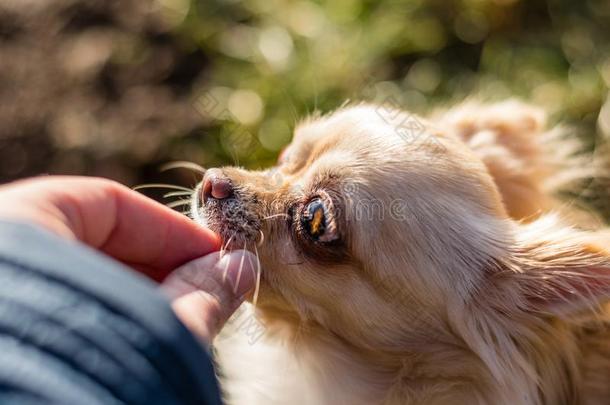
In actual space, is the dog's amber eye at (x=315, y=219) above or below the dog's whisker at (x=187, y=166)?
above

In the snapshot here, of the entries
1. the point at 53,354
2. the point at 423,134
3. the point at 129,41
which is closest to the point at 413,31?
the point at 129,41

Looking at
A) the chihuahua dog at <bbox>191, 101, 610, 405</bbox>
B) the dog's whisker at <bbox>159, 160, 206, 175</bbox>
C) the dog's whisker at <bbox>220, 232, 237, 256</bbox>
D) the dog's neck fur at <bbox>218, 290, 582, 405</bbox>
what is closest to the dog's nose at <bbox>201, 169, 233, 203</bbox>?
the chihuahua dog at <bbox>191, 101, 610, 405</bbox>

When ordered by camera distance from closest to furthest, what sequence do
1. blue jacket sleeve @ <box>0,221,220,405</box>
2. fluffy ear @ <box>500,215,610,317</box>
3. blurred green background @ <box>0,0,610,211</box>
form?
blue jacket sleeve @ <box>0,221,220,405</box> < fluffy ear @ <box>500,215,610,317</box> < blurred green background @ <box>0,0,610,211</box>

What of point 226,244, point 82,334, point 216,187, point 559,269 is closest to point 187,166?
point 216,187

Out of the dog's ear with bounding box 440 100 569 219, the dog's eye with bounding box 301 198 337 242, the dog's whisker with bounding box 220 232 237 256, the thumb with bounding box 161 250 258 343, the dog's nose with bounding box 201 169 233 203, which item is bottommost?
the dog's whisker with bounding box 220 232 237 256

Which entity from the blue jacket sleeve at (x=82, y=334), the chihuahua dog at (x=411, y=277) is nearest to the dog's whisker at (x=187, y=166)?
the chihuahua dog at (x=411, y=277)

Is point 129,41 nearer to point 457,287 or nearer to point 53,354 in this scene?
point 457,287

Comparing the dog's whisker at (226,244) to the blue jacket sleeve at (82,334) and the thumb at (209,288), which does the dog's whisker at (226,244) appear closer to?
the thumb at (209,288)

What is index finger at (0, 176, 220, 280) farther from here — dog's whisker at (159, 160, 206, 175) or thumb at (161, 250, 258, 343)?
dog's whisker at (159, 160, 206, 175)
